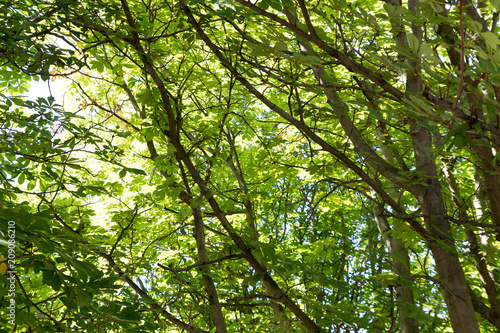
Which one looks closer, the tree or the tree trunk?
the tree

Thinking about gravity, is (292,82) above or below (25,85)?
below

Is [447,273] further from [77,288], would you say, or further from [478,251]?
[77,288]

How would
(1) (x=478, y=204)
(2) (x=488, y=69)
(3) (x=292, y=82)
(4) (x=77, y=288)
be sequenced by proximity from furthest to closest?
(1) (x=478, y=204)
(3) (x=292, y=82)
(4) (x=77, y=288)
(2) (x=488, y=69)

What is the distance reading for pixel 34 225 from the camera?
1437mm

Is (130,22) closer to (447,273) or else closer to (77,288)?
(77,288)

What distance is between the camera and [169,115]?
3354 mm

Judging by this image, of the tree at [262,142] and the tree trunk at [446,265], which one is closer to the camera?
the tree at [262,142]

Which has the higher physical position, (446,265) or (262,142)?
(262,142)

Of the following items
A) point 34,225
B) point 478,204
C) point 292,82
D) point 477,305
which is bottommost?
point 34,225

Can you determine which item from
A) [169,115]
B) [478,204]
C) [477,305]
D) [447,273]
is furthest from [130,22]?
[478,204]

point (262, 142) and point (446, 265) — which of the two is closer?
point (446, 265)

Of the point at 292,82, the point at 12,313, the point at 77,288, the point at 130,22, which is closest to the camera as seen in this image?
the point at 77,288

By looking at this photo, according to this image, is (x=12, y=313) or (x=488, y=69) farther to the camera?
(x=12, y=313)

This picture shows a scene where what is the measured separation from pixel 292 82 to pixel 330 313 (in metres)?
2.27
